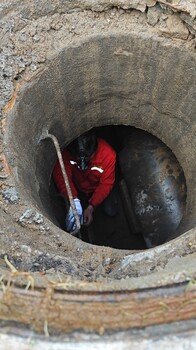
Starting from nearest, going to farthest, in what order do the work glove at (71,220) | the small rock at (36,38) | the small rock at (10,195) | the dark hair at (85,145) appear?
the small rock at (10,195), the small rock at (36,38), the work glove at (71,220), the dark hair at (85,145)

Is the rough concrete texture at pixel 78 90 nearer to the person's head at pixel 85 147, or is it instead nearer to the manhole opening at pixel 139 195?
the person's head at pixel 85 147

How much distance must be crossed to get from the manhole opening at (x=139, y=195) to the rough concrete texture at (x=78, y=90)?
510mm

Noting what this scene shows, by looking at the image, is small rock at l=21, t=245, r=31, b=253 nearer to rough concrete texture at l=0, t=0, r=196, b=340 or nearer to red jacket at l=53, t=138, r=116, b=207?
rough concrete texture at l=0, t=0, r=196, b=340

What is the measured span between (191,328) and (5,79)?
2727mm

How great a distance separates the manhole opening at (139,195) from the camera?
5402mm

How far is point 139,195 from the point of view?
5.71m

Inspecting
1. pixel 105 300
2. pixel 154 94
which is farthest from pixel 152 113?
pixel 105 300

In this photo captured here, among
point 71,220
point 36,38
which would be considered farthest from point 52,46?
point 71,220

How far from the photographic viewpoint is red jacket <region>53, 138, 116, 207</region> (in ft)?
16.8

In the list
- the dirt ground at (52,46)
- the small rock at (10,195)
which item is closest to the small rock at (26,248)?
the dirt ground at (52,46)

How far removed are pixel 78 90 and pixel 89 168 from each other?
3.53 feet

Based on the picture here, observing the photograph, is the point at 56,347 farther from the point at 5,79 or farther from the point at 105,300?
the point at 5,79

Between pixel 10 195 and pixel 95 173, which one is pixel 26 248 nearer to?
pixel 10 195

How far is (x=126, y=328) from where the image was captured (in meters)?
2.19
